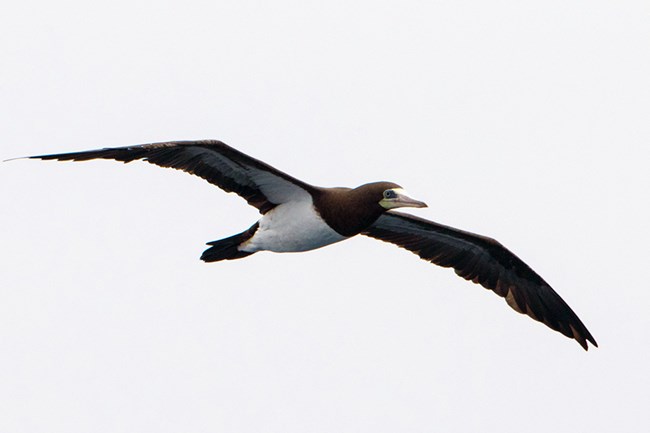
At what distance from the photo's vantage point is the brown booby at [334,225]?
17.6m

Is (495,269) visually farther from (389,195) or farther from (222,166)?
(222,166)

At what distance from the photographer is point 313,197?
1836 centimetres

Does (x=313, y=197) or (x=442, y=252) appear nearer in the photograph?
(x=313, y=197)

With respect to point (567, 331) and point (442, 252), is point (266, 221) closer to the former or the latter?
point (442, 252)

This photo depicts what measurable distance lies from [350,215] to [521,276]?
14.7 feet

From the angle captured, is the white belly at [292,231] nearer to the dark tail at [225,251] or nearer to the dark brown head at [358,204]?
the dark brown head at [358,204]

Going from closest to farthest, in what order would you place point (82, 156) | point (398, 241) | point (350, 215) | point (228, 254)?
point (82, 156) → point (350, 215) → point (228, 254) → point (398, 241)

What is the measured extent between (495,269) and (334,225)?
4173 mm

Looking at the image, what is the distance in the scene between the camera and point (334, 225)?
18.0 metres

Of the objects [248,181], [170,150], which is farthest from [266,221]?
[170,150]

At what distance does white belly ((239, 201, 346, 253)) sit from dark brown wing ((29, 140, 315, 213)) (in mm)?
171

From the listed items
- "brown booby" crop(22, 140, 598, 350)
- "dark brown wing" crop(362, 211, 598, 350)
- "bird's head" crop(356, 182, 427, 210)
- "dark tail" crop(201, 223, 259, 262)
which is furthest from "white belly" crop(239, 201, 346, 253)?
"dark brown wing" crop(362, 211, 598, 350)

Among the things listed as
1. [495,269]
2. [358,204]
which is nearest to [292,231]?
[358,204]

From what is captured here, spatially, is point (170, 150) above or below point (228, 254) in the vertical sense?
above
